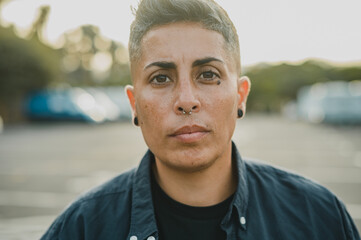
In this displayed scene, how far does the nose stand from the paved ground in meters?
1.65

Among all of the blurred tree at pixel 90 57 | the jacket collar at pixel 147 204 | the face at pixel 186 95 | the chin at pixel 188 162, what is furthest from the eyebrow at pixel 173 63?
the blurred tree at pixel 90 57

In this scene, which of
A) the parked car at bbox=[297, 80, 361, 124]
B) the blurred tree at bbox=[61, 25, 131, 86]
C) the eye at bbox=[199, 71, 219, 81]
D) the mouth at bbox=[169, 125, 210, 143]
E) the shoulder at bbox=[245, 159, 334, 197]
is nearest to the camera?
the mouth at bbox=[169, 125, 210, 143]

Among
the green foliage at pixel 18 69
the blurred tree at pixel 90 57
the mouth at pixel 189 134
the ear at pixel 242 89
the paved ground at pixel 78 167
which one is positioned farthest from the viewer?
the blurred tree at pixel 90 57

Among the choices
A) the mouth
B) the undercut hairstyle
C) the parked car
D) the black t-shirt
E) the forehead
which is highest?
the undercut hairstyle

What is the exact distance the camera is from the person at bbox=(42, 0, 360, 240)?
6.11ft

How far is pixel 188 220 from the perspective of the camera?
1.89 metres

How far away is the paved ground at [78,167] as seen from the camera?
6.08 meters

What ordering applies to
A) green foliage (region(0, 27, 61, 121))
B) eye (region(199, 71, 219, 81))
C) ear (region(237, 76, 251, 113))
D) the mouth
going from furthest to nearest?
green foliage (region(0, 27, 61, 121)) → ear (region(237, 76, 251, 113)) → eye (region(199, 71, 219, 81)) → the mouth

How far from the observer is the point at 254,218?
6.34 feet

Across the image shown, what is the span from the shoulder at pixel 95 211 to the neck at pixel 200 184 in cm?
27

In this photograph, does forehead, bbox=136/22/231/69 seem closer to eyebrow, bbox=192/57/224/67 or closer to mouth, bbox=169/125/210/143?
eyebrow, bbox=192/57/224/67

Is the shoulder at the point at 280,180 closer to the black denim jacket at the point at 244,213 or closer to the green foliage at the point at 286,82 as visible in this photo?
the black denim jacket at the point at 244,213

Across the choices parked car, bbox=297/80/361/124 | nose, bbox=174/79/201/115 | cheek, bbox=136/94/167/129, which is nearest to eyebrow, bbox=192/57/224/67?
nose, bbox=174/79/201/115

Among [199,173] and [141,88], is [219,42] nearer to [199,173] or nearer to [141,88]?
[141,88]
